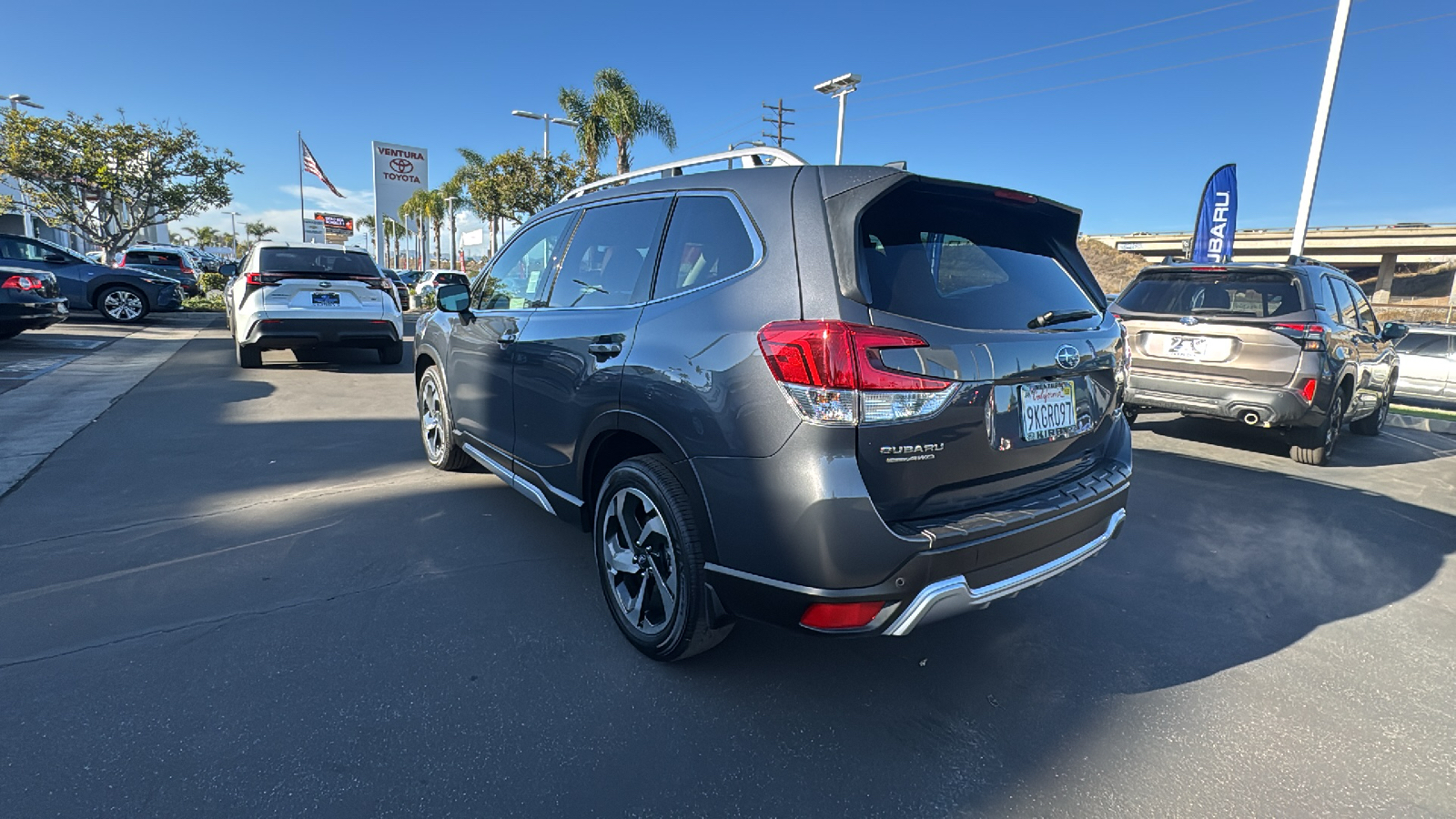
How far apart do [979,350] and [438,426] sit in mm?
4004

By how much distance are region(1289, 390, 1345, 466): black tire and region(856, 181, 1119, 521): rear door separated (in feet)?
15.1

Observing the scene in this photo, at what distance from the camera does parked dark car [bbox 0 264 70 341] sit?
990cm

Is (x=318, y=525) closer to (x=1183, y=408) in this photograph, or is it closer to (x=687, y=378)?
(x=687, y=378)

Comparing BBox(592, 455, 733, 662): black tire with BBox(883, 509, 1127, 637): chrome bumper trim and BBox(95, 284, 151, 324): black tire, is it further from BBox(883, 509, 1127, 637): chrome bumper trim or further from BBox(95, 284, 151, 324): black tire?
BBox(95, 284, 151, 324): black tire

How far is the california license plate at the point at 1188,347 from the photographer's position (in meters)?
6.20

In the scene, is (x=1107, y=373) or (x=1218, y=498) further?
(x=1218, y=498)

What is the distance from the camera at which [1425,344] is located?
12.6 m

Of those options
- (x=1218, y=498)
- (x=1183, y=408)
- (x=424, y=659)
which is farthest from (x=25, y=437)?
(x=1183, y=408)

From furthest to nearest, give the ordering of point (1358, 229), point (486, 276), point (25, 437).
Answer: point (1358, 229)
point (25, 437)
point (486, 276)

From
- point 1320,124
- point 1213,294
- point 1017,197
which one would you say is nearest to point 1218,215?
point 1320,124

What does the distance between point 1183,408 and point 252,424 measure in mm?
8062

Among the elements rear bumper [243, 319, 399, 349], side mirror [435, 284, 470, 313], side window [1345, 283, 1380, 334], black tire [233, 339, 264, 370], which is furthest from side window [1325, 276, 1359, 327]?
black tire [233, 339, 264, 370]

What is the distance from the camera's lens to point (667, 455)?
2.56m

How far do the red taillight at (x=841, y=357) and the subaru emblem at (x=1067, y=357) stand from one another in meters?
0.69
